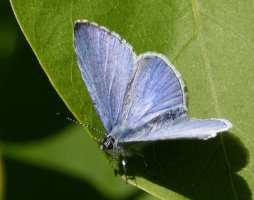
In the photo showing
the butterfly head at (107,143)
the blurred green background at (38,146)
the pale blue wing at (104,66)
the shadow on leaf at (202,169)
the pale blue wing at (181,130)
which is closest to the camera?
the pale blue wing at (181,130)

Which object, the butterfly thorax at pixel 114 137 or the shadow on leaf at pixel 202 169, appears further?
the butterfly thorax at pixel 114 137

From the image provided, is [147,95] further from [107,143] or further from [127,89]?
[107,143]

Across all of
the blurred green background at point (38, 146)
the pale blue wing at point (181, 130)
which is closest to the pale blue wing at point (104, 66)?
the pale blue wing at point (181, 130)

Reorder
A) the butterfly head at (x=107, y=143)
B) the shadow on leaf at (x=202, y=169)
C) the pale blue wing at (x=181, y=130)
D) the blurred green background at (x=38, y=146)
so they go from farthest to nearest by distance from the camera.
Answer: the blurred green background at (x=38, y=146) < the butterfly head at (x=107, y=143) < the shadow on leaf at (x=202, y=169) < the pale blue wing at (x=181, y=130)

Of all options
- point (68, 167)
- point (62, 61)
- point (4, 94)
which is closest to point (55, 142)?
point (68, 167)

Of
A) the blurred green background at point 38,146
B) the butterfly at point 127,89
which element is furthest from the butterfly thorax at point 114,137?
the blurred green background at point 38,146

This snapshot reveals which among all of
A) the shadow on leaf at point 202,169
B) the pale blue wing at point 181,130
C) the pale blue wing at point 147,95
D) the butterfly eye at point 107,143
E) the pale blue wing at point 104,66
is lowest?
the shadow on leaf at point 202,169

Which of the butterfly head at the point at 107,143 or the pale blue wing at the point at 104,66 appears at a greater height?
the pale blue wing at the point at 104,66

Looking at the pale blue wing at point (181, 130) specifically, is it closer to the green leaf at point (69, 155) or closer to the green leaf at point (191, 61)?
the green leaf at point (191, 61)

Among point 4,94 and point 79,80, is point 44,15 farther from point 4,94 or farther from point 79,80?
point 4,94
